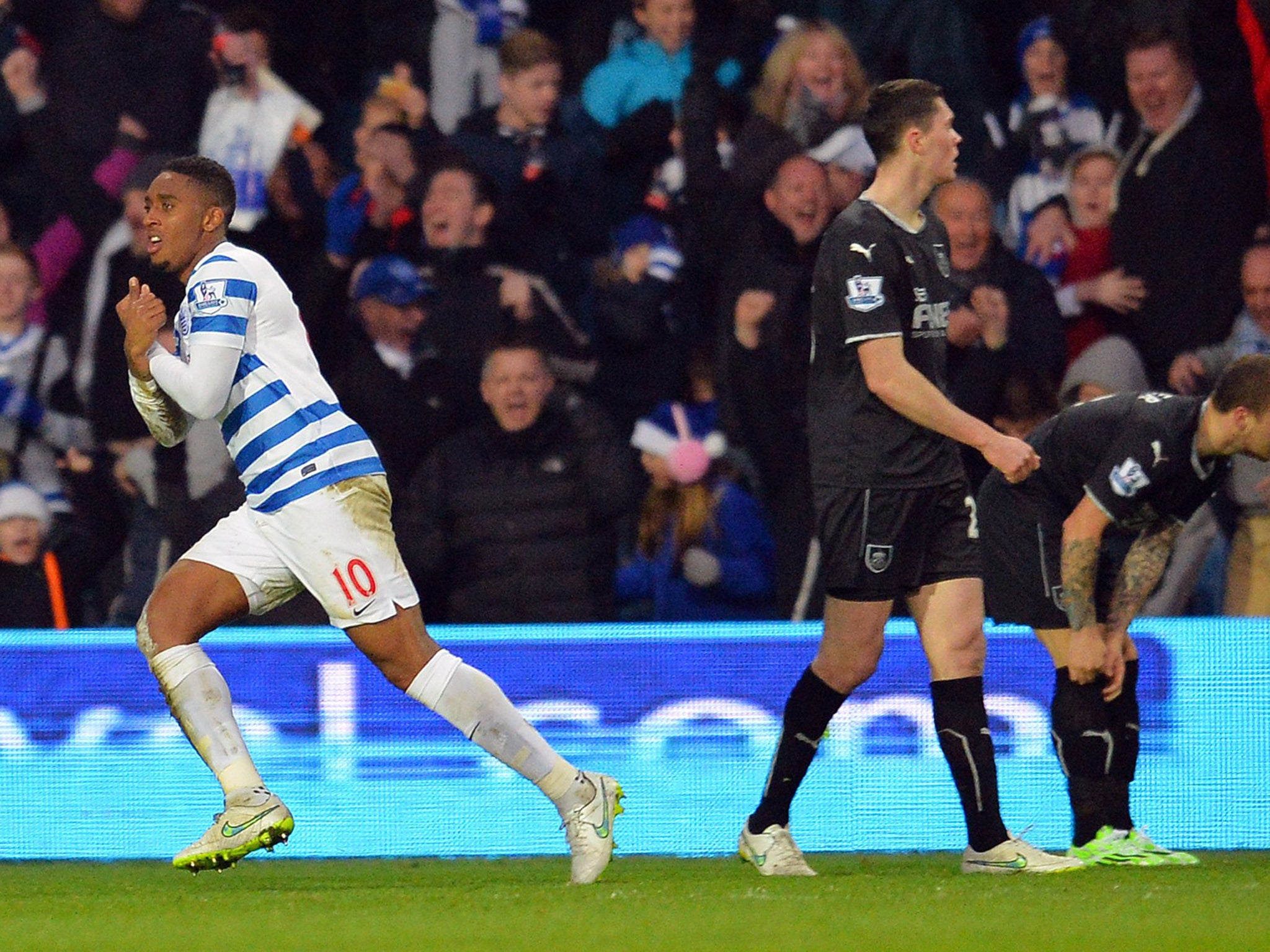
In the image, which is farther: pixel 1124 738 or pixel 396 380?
pixel 396 380

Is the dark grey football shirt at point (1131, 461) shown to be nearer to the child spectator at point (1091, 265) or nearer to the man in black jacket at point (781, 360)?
the man in black jacket at point (781, 360)

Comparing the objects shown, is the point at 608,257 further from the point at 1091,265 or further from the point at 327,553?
the point at 327,553

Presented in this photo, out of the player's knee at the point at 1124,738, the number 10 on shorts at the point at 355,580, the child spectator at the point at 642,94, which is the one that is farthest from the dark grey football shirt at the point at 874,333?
the child spectator at the point at 642,94

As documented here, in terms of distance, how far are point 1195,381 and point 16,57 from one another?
5.62 metres

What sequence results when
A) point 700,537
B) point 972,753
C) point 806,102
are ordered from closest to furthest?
1. point 972,753
2. point 700,537
3. point 806,102

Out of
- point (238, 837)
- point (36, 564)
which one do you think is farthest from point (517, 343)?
A: point (238, 837)

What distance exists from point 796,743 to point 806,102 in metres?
4.09

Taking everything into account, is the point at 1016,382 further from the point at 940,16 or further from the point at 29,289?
the point at 29,289

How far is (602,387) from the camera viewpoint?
944 centimetres

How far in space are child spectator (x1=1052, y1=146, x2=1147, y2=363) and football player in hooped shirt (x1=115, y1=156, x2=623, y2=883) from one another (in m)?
4.12

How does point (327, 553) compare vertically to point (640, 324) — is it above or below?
below

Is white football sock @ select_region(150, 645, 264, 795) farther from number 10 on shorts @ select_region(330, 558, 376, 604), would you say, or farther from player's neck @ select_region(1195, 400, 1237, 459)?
player's neck @ select_region(1195, 400, 1237, 459)

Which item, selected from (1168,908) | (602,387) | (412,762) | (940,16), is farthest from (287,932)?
(940,16)

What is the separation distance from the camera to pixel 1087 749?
6.27 meters
